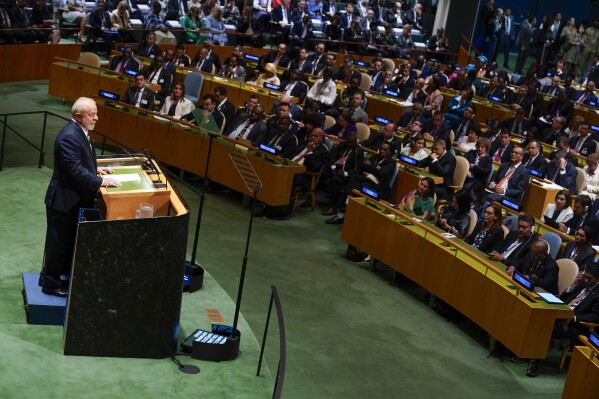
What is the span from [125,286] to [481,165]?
7.09 meters

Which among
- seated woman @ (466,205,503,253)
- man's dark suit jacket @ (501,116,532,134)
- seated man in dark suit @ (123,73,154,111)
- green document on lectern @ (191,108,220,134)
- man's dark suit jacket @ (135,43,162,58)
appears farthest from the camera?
man's dark suit jacket @ (135,43,162,58)

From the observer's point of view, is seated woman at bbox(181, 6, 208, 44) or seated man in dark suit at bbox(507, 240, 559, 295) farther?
seated woman at bbox(181, 6, 208, 44)

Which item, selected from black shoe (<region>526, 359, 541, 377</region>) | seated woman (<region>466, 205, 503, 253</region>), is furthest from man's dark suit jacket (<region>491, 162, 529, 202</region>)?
black shoe (<region>526, 359, 541, 377</region>)

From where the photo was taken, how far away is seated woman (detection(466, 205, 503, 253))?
9258 millimetres

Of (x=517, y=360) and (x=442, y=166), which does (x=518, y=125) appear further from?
(x=517, y=360)

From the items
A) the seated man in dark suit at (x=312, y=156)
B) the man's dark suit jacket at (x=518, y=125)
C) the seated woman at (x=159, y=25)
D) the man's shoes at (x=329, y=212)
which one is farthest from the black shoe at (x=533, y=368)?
the seated woman at (x=159, y=25)

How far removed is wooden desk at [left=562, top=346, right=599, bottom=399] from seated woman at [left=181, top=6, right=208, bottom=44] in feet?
45.8

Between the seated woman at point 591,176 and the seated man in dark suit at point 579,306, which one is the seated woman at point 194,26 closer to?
the seated woman at point 591,176

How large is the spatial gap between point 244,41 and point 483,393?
570 inches

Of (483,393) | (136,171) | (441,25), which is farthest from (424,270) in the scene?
(441,25)

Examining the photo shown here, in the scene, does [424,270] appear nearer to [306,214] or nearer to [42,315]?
[306,214]

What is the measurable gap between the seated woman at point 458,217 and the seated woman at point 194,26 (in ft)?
36.4

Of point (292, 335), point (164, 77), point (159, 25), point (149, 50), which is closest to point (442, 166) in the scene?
point (292, 335)

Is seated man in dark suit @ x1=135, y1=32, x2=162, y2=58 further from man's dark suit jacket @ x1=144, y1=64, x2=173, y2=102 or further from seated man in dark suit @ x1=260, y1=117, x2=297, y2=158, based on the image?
seated man in dark suit @ x1=260, y1=117, x2=297, y2=158
